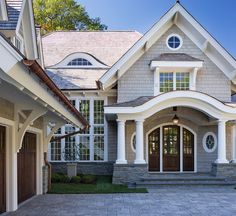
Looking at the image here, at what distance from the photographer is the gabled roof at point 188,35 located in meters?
15.8

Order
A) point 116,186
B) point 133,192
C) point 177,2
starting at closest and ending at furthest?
1. point 133,192
2. point 116,186
3. point 177,2

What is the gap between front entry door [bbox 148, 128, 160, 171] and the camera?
17.0 m

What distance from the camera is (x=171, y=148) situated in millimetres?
17109

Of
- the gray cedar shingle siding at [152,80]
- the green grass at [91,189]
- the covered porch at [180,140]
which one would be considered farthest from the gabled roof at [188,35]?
the green grass at [91,189]

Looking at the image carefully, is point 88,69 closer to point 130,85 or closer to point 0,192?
point 130,85

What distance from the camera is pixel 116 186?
45.8 ft

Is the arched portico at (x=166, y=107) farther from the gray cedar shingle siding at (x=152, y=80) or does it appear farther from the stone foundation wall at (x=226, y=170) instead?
the gray cedar shingle siding at (x=152, y=80)

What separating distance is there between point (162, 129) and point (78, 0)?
2239cm

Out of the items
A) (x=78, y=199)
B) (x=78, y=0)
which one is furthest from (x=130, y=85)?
(x=78, y=0)

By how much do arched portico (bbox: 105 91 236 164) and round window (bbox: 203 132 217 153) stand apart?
1819mm

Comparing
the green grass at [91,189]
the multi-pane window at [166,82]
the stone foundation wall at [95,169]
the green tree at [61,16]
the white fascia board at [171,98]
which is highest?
the green tree at [61,16]

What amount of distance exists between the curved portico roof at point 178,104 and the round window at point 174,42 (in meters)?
3.19

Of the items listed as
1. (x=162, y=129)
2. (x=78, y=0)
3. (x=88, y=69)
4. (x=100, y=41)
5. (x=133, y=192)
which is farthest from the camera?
(x=78, y=0)

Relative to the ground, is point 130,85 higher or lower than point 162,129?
higher
